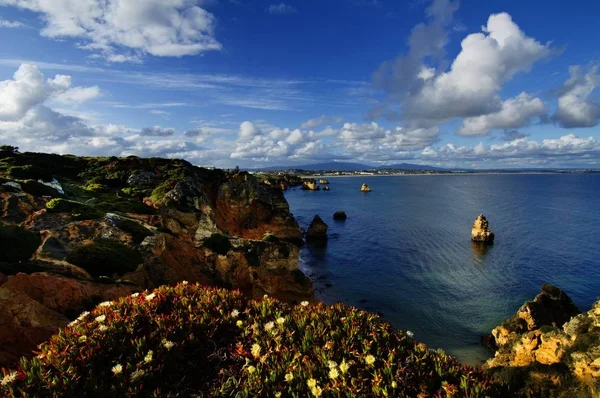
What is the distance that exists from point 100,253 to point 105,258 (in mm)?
365

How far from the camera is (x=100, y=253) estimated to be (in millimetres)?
15820

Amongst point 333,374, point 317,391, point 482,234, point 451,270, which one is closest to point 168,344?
point 317,391

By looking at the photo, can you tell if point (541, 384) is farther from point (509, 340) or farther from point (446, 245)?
point (446, 245)

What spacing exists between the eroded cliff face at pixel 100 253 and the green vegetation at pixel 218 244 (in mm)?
84

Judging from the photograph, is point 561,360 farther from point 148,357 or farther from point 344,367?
point 148,357

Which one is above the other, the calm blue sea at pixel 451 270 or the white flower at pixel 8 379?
the white flower at pixel 8 379

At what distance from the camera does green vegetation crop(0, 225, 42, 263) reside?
46.1ft

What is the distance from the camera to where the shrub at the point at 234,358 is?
5492mm

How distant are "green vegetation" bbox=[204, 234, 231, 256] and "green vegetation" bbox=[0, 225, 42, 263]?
11.2 m

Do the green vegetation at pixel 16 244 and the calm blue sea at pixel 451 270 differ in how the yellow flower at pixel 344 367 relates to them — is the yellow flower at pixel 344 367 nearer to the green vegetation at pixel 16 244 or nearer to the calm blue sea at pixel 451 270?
the green vegetation at pixel 16 244

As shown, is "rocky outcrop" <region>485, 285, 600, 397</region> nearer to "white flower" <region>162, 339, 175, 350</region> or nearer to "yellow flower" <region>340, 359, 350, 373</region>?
"yellow flower" <region>340, 359, 350, 373</region>

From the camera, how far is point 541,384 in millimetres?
9438

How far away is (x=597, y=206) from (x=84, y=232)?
160875 mm

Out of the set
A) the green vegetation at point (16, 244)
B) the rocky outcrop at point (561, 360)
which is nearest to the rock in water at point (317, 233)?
the rocky outcrop at point (561, 360)
